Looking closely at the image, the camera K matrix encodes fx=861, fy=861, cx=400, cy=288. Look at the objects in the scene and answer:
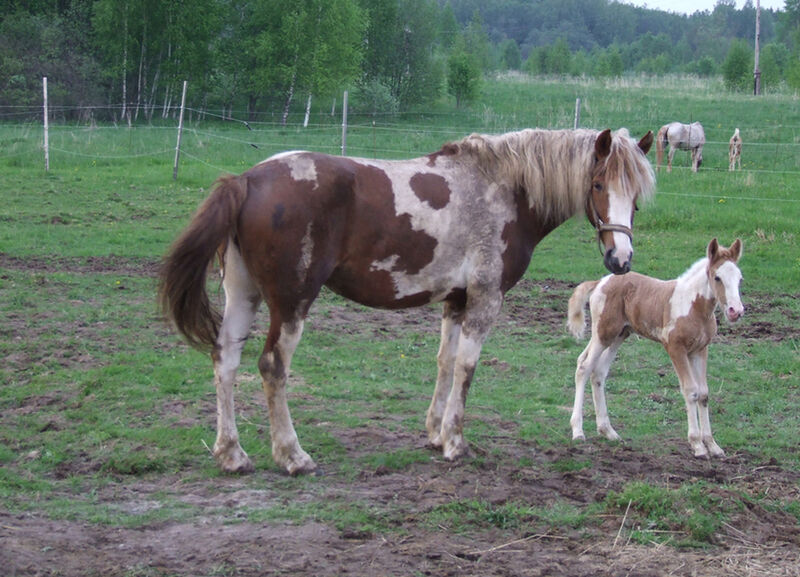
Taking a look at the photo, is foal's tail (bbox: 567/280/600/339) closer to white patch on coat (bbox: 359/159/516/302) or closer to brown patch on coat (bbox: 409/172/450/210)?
white patch on coat (bbox: 359/159/516/302)

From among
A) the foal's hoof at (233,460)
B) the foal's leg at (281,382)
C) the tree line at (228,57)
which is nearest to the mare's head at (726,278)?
the foal's leg at (281,382)

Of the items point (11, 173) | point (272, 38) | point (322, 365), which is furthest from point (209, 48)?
point (322, 365)

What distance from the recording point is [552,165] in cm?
550

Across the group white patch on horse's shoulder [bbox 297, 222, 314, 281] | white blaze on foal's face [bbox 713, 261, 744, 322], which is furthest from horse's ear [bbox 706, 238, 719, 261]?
white patch on horse's shoulder [bbox 297, 222, 314, 281]

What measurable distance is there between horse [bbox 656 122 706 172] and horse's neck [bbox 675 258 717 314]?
1352cm

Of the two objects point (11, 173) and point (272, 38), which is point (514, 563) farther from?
point (272, 38)

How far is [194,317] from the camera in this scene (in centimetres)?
509

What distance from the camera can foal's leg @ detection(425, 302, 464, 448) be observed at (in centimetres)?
573

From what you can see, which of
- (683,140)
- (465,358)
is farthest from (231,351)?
(683,140)

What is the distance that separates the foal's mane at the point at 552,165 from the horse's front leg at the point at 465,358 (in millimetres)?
697

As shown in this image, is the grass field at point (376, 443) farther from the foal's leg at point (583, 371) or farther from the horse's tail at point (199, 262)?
the horse's tail at point (199, 262)

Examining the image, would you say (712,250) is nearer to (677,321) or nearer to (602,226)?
(677,321)

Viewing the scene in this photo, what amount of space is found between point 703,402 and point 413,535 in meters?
2.93

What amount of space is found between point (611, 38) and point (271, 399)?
4727 inches
